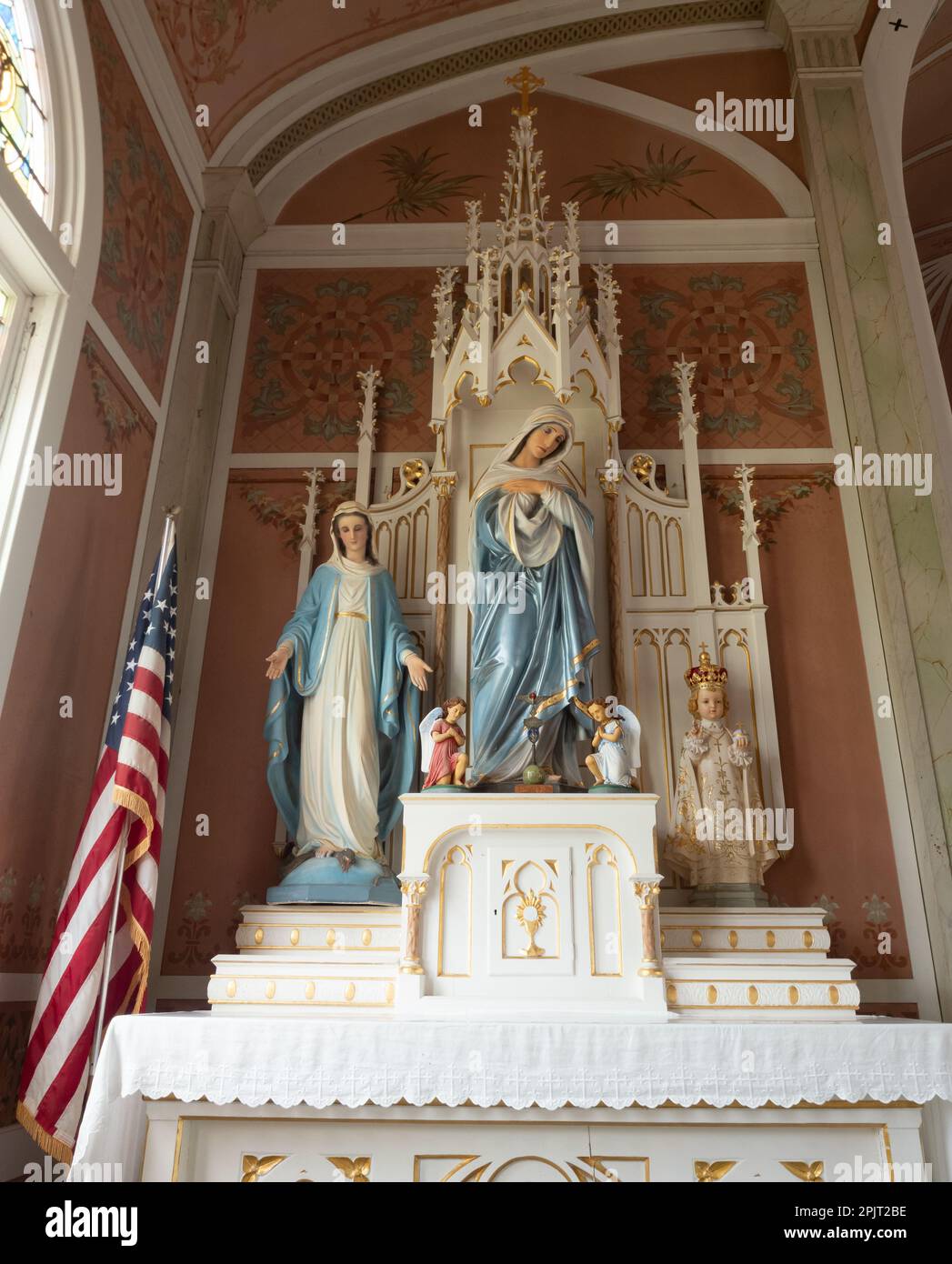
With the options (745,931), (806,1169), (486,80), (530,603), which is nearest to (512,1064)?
(806,1169)

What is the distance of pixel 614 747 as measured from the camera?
454 cm

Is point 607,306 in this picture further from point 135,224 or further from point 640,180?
point 135,224

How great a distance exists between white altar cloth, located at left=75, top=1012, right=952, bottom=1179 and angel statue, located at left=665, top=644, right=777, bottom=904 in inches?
53.0

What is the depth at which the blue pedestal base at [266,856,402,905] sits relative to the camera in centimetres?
476

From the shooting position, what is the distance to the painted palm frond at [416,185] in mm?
7238

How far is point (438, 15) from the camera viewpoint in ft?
24.1

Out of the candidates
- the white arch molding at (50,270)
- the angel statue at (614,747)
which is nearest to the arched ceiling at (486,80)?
the white arch molding at (50,270)

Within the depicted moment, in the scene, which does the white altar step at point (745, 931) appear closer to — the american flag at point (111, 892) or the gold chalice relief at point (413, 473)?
the american flag at point (111, 892)

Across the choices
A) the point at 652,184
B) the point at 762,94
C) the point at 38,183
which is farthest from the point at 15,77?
the point at 762,94

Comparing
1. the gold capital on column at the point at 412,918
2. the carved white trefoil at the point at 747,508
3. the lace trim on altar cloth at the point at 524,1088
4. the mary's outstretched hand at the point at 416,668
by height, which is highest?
the carved white trefoil at the point at 747,508

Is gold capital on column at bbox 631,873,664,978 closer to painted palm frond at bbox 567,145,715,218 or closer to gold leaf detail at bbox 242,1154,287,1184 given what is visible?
gold leaf detail at bbox 242,1154,287,1184

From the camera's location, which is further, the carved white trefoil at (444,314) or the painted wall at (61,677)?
the carved white trefoil at (444,314)

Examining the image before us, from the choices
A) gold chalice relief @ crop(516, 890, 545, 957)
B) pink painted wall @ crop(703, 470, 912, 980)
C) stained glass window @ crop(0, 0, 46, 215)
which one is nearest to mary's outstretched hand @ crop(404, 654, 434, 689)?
gold chalice relief @ crop(516, 890, 545, 957)

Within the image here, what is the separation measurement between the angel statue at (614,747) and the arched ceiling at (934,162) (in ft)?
19.1
